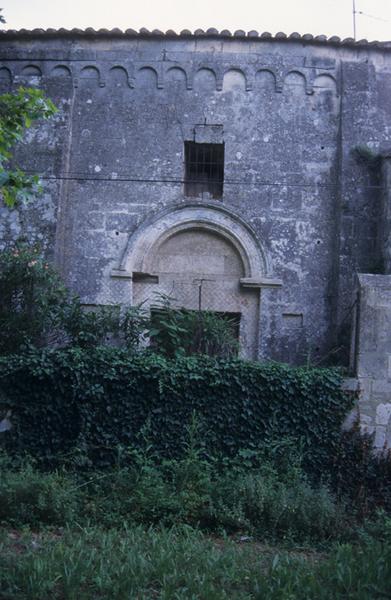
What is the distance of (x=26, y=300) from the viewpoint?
10.6m

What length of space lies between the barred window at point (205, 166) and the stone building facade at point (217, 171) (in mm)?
23

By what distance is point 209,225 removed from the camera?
502 inches

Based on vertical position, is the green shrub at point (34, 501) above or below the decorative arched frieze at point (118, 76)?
below

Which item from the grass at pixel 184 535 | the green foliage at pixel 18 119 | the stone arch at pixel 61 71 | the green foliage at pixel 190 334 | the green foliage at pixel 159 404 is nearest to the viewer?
the grass at pixel 184 535

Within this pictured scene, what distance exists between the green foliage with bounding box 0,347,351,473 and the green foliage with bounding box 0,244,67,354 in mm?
1296

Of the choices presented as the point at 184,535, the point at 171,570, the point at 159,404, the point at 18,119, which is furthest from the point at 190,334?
the point at 171,570

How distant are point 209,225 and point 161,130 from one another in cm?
196

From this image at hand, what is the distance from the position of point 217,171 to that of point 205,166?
0.79ft

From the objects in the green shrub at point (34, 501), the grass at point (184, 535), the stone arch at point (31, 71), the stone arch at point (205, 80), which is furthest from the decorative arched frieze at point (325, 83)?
the green shrub at point (34, 501)

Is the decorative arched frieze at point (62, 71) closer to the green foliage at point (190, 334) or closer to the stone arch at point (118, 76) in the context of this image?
the stone arch at point (118, 76)

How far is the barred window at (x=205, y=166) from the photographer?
13031 millimetres

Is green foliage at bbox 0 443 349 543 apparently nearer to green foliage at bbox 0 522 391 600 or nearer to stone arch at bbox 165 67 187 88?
green foliage at bbox 0 522 391 600

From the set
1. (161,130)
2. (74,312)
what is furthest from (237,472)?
(161,130)

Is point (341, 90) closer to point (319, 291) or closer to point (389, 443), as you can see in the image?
point (319, 291)
